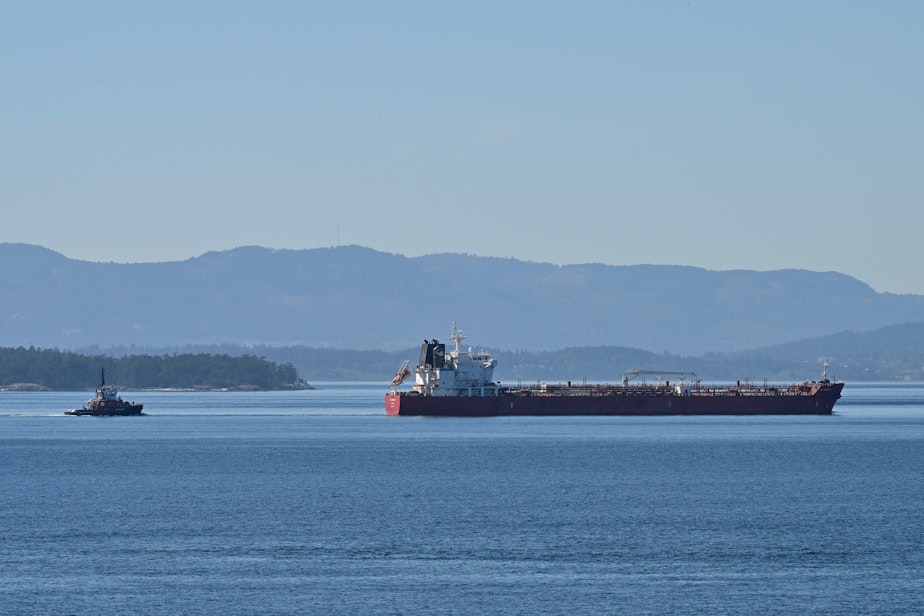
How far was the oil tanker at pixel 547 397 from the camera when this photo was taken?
520 ft

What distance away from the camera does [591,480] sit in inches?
3479

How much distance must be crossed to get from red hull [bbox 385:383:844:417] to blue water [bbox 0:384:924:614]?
1524 inches

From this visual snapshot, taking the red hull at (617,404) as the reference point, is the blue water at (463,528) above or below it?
below

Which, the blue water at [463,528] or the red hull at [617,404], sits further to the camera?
the red hull at [617,404]

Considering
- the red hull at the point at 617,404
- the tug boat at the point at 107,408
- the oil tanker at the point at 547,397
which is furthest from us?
the tug boat at the point at 107,408

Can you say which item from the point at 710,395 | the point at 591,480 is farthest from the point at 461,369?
the point at 591,480

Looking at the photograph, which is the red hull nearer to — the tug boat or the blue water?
the tug boat

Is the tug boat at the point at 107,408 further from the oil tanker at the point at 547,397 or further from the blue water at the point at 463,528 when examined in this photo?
the blue water at the point at 463,528

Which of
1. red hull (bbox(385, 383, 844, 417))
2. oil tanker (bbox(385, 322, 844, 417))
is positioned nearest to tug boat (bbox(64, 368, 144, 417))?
oil tanker (bbox(385, 322, 844, 417))

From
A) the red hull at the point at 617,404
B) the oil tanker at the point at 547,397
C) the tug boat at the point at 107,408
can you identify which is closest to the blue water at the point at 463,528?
the oil tanker at the point at 547,397

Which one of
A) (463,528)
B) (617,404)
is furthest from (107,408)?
(463,528)

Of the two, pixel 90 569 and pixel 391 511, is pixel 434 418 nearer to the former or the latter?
pixel 391 511

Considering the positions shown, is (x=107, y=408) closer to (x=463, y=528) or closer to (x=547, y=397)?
(x=547, y=397)

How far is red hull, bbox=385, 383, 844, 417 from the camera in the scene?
16088cm
